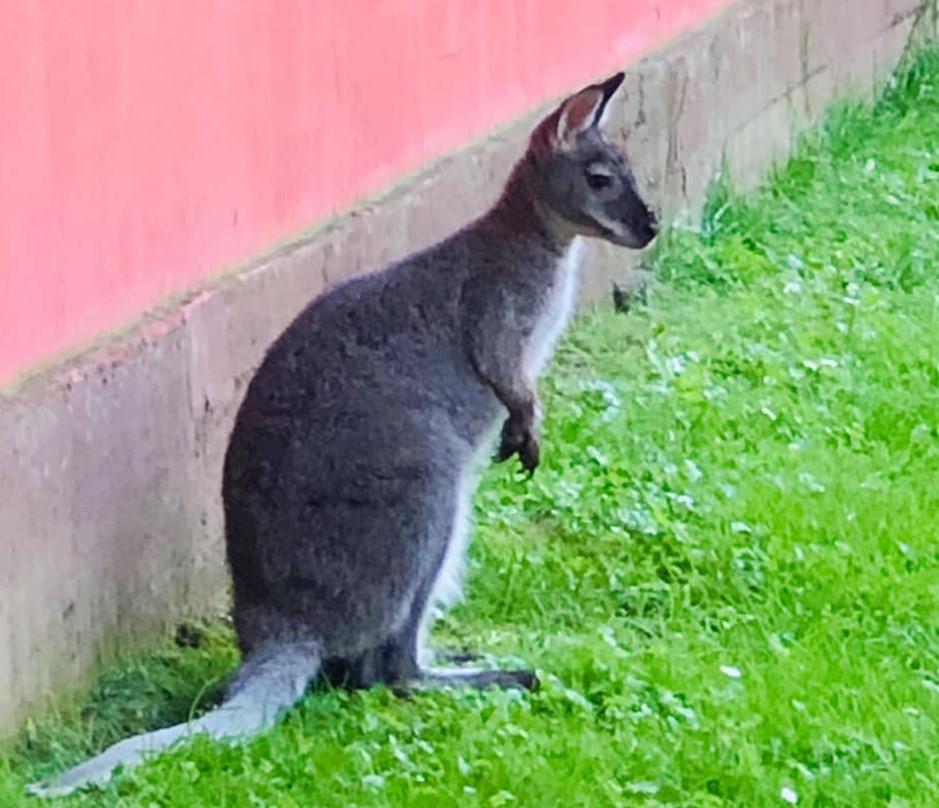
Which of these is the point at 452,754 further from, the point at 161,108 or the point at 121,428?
the point at 161,108

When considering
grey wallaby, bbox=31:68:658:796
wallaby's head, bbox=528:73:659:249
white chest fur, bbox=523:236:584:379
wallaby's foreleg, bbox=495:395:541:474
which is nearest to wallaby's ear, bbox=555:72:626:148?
wallaby's head, bbox=528:73:659:249

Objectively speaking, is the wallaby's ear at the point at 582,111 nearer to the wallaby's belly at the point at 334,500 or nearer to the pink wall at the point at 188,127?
the pink wall at the point at 188,127

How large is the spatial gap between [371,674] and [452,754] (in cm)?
42

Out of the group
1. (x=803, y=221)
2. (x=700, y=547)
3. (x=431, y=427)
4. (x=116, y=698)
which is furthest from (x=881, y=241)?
(x=116, y=698)

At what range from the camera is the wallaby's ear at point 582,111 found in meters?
5.27

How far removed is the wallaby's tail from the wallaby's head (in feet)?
4.21

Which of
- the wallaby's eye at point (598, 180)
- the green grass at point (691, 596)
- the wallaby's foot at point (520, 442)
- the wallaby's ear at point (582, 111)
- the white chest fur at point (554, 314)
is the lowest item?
the green grass at point (691, 596)

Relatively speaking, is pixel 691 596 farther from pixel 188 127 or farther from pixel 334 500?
pixel 188 127

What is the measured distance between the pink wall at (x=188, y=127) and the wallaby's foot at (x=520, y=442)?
0.73 m

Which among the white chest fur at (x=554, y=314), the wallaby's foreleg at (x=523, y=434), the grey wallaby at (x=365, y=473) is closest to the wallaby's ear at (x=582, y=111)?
the white chest fur at (x=554, y=314)

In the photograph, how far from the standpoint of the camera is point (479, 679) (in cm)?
480

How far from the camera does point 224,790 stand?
4238mm

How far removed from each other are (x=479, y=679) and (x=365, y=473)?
1.61ft

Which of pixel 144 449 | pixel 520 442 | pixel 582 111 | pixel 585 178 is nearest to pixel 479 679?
pixel 520 442
